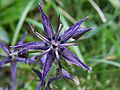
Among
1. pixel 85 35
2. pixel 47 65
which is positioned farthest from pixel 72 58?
pixel 85 35

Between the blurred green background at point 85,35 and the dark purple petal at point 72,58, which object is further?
the blurred green background at point 85,35

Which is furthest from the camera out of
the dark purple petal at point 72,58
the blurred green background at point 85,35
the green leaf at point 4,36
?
the green leaf at point 4,36

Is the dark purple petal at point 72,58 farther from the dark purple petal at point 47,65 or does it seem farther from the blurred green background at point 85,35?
the blurred green background at point 85,35

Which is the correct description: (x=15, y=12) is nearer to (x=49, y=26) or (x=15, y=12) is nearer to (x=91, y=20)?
(x=91, y=20)

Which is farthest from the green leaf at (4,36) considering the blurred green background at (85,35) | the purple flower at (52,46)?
the purple flower at (52,46)

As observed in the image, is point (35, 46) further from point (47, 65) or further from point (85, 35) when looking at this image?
point (85, 35)

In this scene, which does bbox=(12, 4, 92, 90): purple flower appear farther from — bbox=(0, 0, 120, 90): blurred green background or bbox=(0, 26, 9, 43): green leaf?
bbox=(0, 26, 9, 43): green leaf

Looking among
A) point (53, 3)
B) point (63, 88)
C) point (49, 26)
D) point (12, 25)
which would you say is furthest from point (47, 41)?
point (12, 25)

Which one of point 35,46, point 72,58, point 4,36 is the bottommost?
point 72,58

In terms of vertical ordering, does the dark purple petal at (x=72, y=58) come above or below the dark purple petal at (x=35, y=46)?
below
